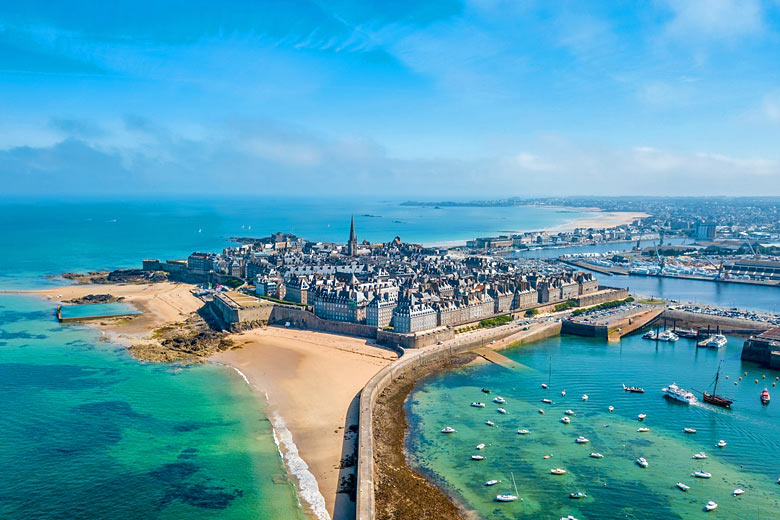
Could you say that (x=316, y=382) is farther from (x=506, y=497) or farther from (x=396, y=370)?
(x=506, y=497)

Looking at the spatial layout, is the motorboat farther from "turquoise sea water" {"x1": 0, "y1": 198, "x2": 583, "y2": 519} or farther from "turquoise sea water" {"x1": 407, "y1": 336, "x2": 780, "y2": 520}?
"turquoise sea water" {"x1": 0, "y1": 198, "x2": 583, "y2": 519}

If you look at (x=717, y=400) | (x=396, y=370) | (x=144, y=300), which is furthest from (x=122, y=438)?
(x=144, y=300)

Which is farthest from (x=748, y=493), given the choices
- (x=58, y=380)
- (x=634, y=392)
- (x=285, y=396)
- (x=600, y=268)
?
(x=600, y=268)

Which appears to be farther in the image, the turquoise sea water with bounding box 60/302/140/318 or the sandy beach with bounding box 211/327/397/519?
the turquoise sea water with bounding box 60/302/140/318

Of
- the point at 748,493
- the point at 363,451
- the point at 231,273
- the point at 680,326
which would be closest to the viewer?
the point at 748,493

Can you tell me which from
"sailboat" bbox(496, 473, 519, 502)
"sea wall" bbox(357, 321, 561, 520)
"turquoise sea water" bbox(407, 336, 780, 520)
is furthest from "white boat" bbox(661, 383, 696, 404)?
"sailboat" bbox(496, 473, 519, 502)

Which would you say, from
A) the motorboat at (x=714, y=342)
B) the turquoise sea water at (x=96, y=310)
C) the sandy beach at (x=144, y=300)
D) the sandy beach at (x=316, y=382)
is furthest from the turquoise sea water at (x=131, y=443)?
the motorboat at (x=714, y=342)

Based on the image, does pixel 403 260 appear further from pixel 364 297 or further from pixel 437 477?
pixel 437 477
